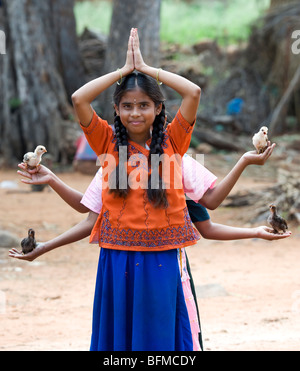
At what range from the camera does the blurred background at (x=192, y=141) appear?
4.71 m

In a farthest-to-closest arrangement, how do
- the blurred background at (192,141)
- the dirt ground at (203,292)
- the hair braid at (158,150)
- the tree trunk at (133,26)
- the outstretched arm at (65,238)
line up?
the tree trunk at (133,26) < the blurred background at (192,141) < the dirt ground at (203,292) < the outstretched arm at (65,238) < the hair braid at (158,150)

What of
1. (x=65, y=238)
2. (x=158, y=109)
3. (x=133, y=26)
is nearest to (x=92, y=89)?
(x=158, y=109)

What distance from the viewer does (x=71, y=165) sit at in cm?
1172

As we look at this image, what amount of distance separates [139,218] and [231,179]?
46 cm

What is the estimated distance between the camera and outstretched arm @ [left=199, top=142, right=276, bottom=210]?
8.73ft

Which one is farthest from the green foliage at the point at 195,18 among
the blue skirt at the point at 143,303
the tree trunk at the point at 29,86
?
the blue skirt at the point at 143,303

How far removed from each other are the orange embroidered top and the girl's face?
0.10 m

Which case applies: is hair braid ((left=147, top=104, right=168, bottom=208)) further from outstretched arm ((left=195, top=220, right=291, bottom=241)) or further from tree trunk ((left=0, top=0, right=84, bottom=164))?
tree trunk ((left=0, top=0, right=84, bottom=164))

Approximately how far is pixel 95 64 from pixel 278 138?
470 cm

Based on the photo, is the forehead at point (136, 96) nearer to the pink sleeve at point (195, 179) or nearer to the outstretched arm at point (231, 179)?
the pink sleeve at point (195, 179)

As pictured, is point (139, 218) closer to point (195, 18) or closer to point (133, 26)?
point (133, 26)

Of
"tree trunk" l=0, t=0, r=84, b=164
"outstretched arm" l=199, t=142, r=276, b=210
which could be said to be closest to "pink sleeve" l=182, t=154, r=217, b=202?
"outstretched arm" l=199, t=142, r=276, b=210

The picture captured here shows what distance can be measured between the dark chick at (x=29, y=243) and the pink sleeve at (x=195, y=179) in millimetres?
731

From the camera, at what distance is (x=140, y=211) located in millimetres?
2602
